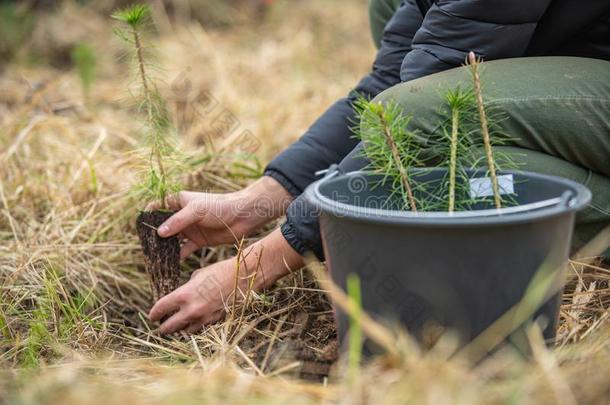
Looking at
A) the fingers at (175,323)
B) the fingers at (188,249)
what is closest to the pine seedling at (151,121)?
the fingers at (188,249)

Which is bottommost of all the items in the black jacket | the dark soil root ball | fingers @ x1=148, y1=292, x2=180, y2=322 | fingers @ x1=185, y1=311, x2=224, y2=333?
fingers @ x1=185, y1=311, x2=224, y2=333

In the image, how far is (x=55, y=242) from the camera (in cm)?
178

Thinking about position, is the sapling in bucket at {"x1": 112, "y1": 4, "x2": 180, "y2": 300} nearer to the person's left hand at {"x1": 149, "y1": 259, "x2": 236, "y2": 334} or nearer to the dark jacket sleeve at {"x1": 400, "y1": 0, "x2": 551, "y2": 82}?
the person's left hand at {"x1": 149, "y1": 259, "x2": 236, "y2": 334}

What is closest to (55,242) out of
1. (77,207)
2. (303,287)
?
(77,207)

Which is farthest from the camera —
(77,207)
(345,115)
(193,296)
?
(77,207)

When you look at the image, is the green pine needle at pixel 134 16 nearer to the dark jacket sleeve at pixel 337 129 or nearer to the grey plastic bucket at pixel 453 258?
the dark jacket sleeve at pixel 337 129

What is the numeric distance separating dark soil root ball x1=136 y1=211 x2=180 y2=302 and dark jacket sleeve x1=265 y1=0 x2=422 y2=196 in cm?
31

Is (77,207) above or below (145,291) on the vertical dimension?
above

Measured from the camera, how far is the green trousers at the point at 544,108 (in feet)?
4.31

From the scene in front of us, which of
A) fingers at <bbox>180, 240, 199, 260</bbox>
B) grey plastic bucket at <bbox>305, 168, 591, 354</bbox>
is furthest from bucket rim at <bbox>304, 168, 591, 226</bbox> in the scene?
fingers at <bbox>180, 240, 199, 260</bbox>

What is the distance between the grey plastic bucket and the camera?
3.12 ft

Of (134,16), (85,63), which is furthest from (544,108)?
(85,63)

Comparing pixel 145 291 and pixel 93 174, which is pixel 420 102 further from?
pixel 93 174

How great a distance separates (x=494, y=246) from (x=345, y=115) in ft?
2.72
